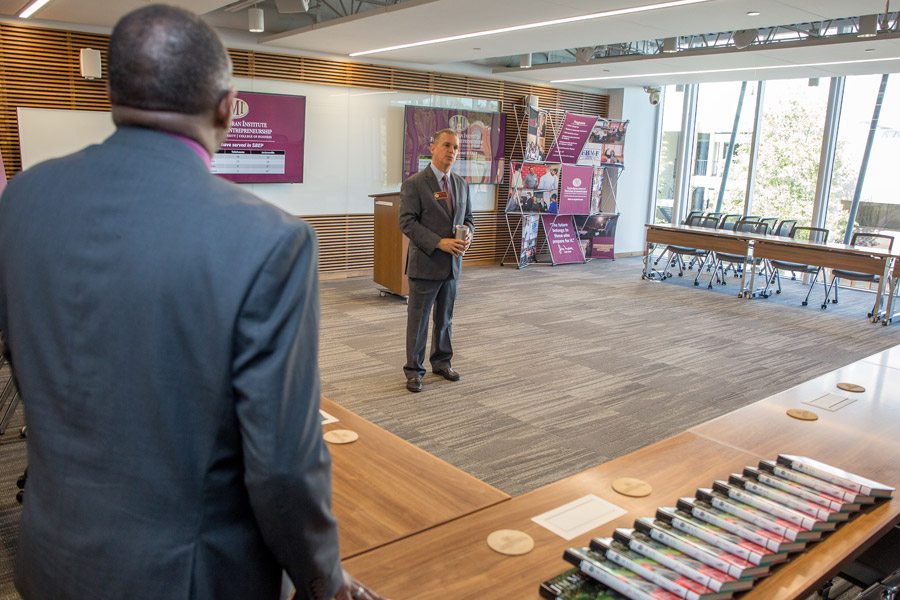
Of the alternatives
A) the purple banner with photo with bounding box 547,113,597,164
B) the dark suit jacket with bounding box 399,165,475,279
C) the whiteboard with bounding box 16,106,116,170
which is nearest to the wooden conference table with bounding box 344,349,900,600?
the dark suit jacket with bounding box 399,165,475,279

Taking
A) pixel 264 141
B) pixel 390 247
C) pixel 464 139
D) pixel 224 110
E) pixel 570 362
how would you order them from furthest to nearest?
pixel 464 139
pixel 264 141
pixel 390 247
pixel 570 362
pixel 224 110

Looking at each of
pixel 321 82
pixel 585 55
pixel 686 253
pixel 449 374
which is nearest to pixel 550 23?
pixel 585 55

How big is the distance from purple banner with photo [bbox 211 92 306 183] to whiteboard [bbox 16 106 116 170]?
4.49ft

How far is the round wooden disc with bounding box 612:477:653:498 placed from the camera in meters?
1.95

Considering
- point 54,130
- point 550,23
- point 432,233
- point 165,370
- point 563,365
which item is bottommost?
point 563,365

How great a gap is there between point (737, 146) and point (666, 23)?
6007 millimetres

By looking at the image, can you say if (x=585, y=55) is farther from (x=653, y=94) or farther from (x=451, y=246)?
(x=451, y=246)

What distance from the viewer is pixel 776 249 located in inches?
366

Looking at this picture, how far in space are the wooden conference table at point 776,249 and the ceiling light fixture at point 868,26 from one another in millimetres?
2719

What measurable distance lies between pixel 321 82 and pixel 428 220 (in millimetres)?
5302

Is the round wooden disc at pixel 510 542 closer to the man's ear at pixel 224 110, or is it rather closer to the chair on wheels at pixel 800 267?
the man's ear at pixel 224 110

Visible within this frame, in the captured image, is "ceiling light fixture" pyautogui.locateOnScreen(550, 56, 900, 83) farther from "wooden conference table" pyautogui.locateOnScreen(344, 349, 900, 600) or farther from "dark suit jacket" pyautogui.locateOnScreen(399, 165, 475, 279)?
"wooden conference table" pyautogui.locateOnScreen(344, 349, 900, 600)

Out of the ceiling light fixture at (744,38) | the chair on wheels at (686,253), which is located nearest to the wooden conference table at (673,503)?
the ceiling light fixture at (744,38)

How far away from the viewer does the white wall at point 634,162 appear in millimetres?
12828
